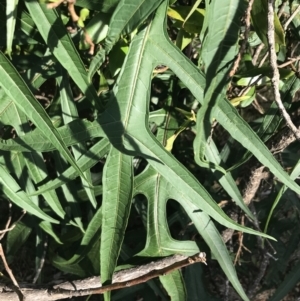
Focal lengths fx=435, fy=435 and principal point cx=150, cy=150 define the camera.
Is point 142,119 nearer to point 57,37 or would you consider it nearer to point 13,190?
point 57,37

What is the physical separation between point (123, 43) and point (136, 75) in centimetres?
8

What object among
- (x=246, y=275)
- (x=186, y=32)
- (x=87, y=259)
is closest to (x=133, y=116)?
(x=186, y=32)

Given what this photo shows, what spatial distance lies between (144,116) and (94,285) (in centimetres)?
32

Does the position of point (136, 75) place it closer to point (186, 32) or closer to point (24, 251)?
point (186, 32)

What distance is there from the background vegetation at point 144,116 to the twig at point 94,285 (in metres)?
0.03

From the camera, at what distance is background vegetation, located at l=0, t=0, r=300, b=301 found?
1.74 ft

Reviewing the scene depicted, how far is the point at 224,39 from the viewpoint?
1.63 ft

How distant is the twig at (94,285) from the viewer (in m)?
0.67

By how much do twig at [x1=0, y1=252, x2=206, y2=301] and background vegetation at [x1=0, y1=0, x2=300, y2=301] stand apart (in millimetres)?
31

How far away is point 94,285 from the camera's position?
75 centimetres

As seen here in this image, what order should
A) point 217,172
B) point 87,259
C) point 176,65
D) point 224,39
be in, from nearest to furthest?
point 224,39 → point 176,65 → point 217,172 → point 87,259

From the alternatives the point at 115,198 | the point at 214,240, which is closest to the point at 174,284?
the point at 214,240

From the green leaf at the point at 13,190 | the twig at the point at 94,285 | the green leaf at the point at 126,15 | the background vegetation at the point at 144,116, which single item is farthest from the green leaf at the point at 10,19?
the twig at the point at 94,285

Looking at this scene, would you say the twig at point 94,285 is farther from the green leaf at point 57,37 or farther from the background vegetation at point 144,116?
the green leaf at point 57,37
